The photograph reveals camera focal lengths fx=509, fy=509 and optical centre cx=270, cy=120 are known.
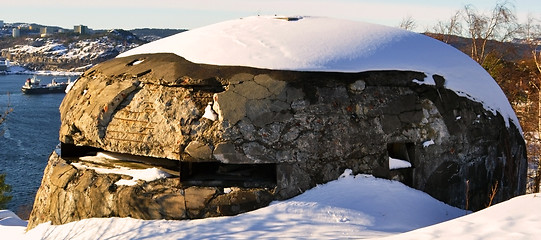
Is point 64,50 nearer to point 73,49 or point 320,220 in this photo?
point 73,49

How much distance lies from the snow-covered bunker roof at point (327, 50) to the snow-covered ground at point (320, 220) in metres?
1.16

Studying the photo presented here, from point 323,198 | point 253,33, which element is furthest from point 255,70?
point 323,198

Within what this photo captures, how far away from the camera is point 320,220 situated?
438 cm

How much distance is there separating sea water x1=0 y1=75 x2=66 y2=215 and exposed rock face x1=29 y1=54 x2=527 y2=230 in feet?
30.2

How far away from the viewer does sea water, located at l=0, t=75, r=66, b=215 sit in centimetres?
2403

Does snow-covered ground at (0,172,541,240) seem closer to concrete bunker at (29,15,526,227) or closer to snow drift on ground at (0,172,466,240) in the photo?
snow drift on ground at (0,172,466,240)

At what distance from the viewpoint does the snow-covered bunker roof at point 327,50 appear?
194 inches

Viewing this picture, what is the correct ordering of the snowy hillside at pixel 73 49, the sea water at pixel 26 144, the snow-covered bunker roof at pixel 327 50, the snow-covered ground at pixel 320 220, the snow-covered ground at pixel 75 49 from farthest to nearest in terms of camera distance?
the snow-covered ground at pixel 75 49 → the snowy hillside at pixel 73 49 → the sea water at pixel 26 144 → the snow-covered bunker roof at pixel 327 50 → the snow-covered ground at pixel 320 220

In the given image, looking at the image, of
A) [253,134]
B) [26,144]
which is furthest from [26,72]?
[253,134]

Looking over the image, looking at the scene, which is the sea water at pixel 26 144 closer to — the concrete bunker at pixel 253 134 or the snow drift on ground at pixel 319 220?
the concrete bunker at pixel 253 134

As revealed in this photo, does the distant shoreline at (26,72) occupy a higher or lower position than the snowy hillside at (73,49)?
lower

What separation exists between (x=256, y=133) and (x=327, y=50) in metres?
A: 1.20

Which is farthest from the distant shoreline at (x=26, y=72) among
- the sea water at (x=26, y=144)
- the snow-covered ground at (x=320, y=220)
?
the snow-covered ground at (x=320, y=220)

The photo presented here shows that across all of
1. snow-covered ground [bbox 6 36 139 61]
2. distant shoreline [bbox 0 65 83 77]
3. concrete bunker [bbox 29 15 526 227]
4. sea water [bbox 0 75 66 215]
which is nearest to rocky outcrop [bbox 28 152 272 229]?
concrete bunker [bbox 29 15 526 227]
